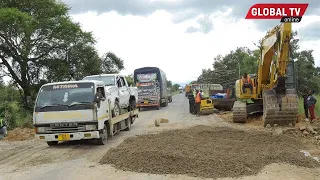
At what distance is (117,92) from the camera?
16.4m

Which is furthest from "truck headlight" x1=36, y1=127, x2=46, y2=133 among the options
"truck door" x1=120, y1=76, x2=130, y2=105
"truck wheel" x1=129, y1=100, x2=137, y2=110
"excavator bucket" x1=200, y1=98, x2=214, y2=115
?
"excavator bucket" x1=200, y1=98, x2=214, y2=115

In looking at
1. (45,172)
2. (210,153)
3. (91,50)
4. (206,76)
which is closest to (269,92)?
(210,153)

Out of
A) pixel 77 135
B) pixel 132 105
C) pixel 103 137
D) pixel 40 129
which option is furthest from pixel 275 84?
pixel 40 129

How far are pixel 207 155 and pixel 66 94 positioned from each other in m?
5.66

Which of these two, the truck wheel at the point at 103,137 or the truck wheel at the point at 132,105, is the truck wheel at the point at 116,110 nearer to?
the truck wheel at the point at 103,137

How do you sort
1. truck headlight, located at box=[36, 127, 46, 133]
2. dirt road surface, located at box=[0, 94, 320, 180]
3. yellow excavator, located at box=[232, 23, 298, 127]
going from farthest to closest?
yellow excavator, located at box=[232, 23, 298, 127], truck headlight, located at box=[36, 127, 46, 133], dirt road surface, located at box=[0, 94, 320, 180]

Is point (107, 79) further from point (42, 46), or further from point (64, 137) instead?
point (42, 46)

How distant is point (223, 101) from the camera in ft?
86.4

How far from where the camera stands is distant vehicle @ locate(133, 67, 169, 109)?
3359 centimetres

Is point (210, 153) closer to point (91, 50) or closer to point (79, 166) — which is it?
point (79, 166)

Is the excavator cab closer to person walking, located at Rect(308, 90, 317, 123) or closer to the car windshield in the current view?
person walking, located at Rect(308, 90, 317, 123)

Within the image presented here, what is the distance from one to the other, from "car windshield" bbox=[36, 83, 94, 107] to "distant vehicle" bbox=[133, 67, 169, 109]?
66.5ft

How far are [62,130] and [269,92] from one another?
855 centimetres

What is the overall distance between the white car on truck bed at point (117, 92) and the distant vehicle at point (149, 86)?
553 inches
